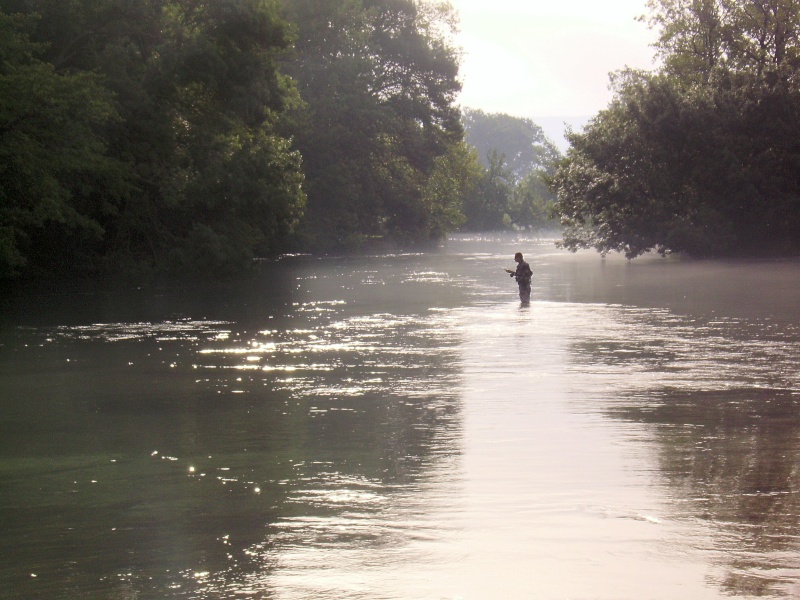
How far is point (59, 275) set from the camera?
36.3 meters

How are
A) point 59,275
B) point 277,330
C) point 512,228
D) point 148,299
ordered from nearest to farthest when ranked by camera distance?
1. point 277,330
2. point 148,299
3. point 59,275
4. point 512,228

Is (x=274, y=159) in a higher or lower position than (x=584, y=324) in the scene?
higher

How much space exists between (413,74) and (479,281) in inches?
1481

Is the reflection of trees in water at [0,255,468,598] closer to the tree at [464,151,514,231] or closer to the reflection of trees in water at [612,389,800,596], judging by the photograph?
the reflection of trees in water at [612,389,800,596]

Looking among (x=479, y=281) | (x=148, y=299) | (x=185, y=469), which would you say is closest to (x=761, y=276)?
(x=479, y=281)

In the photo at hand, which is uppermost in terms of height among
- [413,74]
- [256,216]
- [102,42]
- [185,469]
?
[413,74]

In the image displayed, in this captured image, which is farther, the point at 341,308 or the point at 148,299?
the point at 148,299

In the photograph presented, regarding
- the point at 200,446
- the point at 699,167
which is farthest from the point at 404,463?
the point at 699,167

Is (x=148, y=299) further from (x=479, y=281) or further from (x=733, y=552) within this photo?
(x=733, y=552)

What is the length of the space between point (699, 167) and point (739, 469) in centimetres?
4564

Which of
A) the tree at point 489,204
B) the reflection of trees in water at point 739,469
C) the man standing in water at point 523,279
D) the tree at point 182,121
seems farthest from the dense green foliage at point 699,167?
the tree at point 489,204

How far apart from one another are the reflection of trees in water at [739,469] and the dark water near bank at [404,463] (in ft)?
0.09

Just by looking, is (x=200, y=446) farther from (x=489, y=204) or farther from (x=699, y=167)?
(x=489, y=204)

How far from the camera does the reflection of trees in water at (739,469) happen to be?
6.17 m
